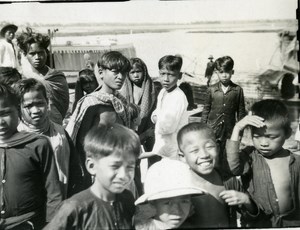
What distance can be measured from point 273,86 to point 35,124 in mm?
1999

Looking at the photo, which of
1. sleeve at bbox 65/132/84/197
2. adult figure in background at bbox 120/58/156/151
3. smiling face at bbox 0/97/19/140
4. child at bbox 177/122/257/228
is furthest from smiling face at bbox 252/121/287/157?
smiling face at bbox 0/97/19/140

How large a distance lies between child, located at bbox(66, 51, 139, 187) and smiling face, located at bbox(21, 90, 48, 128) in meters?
0.24

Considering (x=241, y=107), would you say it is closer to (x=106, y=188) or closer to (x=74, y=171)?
(x=106, y=188)

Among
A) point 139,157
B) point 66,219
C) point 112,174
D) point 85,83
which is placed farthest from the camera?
point 85,83

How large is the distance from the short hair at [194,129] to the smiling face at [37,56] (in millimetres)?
1251

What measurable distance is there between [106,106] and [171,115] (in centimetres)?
54

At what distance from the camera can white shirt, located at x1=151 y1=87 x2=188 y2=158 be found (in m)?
4.45

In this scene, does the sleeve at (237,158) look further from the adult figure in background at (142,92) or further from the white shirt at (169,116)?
the adult figure in background at (142,92)

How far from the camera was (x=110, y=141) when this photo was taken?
13.7 ft

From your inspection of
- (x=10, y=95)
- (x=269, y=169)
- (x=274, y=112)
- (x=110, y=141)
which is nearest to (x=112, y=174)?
(x=110, y=141)

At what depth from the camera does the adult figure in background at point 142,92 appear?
14.7 feet

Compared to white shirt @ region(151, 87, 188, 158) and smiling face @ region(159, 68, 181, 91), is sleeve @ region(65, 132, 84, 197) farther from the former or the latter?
smiling face @ region(159, 68, 181, 91)

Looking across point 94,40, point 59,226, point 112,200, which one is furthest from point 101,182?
point 94,40

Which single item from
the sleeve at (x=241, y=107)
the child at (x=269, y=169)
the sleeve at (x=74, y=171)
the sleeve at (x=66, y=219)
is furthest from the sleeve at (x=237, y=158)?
the sleeve at (x=66, y=219)
